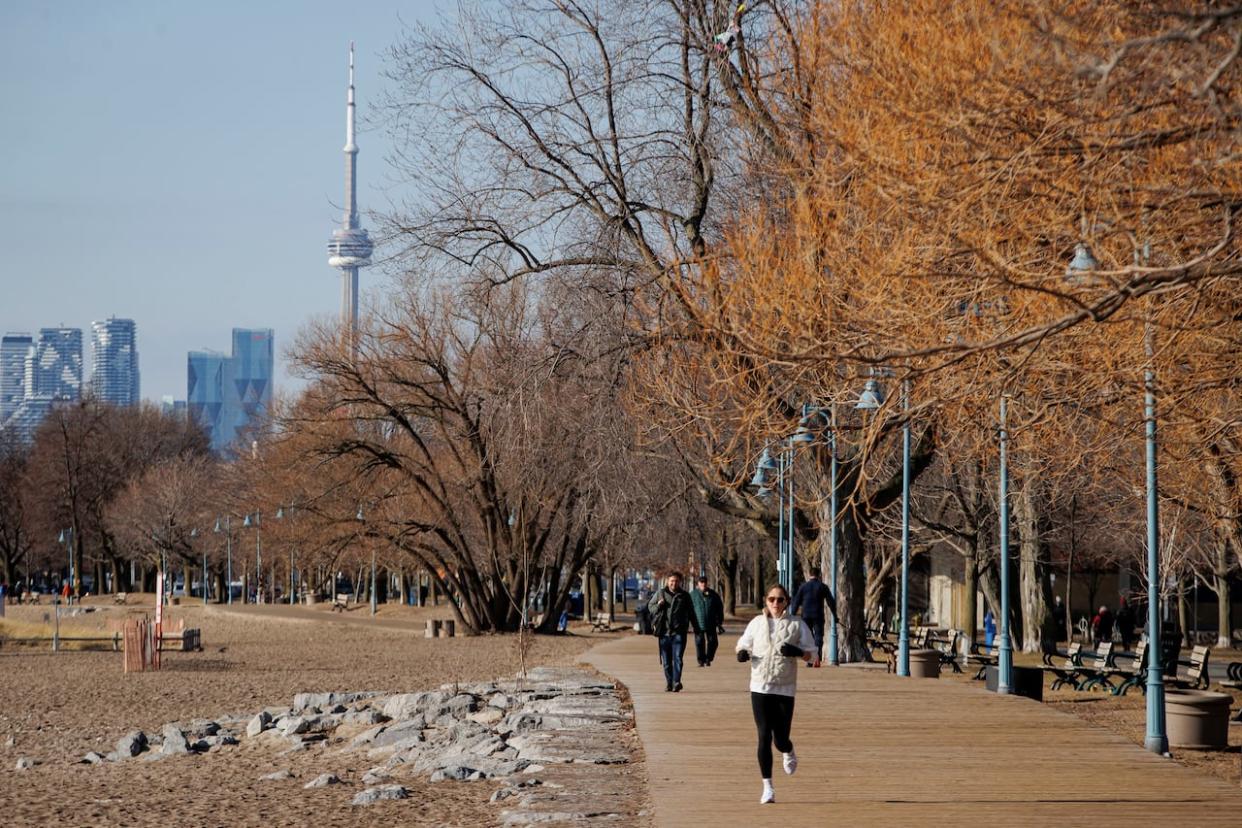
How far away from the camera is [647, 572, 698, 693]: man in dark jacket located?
75.8 feet

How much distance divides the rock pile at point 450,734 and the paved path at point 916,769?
2.51 feet

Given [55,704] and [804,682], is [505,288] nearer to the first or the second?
[55,704]

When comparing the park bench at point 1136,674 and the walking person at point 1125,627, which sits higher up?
the park bench at point 1136,674

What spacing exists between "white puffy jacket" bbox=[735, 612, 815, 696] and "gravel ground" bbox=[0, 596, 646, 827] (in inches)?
55.3

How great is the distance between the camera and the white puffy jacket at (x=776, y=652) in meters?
13.4

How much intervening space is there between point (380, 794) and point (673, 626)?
27.2ft

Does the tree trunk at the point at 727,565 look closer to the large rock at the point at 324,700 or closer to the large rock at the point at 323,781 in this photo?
the large rock at the point at 324,700

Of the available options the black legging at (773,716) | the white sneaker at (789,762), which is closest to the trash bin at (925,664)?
the white sneaker at (789,762)

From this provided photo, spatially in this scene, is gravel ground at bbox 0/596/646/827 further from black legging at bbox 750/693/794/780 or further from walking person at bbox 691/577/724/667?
walking person at bbox 691/577/724/667

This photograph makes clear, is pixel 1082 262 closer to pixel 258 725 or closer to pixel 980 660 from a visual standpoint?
pixel 258 725

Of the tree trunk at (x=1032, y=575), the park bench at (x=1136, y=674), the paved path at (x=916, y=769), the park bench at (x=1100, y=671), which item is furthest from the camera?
the tree trunk at (x=1032, y=575)

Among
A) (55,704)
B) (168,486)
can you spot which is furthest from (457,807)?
(168,486)

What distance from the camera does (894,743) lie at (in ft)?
55.2

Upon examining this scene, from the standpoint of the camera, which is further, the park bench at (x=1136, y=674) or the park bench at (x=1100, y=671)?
the park bench at (x=1100, y=671)
